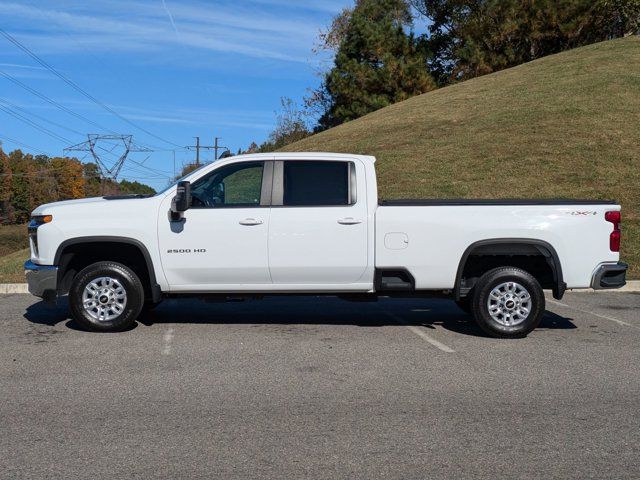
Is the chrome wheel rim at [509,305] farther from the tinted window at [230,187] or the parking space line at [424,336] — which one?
the tinted window at [230,187]

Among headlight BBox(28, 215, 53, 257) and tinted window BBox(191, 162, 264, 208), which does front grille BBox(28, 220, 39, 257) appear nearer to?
headlight BBox(28, 215, 53, 257)

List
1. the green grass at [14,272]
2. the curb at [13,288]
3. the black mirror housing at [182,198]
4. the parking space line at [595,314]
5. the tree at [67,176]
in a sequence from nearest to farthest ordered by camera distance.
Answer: the black mirror housing at [182,198] → the parking space line at [595,314] → the curb at [13,288] → the green grass at [14,272] → the tree at [67,176]

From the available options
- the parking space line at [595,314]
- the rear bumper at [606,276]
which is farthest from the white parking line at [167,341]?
the parking space line at [595,314]

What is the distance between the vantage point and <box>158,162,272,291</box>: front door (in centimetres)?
813

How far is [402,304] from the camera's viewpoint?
10500 millimetres

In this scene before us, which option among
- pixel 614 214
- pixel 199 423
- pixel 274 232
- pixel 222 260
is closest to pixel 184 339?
pixel 222 260

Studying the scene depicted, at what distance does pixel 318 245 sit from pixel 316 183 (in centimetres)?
76

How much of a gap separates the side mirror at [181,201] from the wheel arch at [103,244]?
522mm

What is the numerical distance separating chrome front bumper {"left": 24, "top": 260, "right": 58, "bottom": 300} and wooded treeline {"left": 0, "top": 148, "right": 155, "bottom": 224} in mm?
133764

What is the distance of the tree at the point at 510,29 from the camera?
4653 centimetres

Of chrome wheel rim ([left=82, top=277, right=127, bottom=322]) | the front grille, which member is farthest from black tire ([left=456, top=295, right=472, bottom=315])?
the front grille

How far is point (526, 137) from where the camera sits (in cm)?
2522

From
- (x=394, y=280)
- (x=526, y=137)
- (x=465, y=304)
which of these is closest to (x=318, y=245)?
(x=394, y=280)

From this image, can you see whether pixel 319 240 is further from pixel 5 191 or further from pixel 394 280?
pixel 5 191
